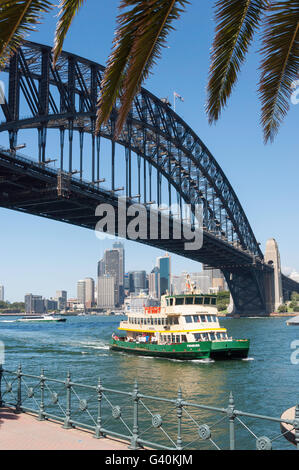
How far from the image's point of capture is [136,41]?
7.22 m

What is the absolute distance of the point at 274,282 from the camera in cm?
13475

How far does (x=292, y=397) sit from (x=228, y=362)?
14.6 meters

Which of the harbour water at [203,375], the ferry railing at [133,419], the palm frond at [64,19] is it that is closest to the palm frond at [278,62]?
the palm frond at [64,19]

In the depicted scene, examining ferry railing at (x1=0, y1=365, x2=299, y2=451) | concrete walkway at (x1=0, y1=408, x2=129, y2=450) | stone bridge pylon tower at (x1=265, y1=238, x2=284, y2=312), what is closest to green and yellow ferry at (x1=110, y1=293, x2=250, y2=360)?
ferry railing at (x1=0, y1=365, x2=299, y2=451)

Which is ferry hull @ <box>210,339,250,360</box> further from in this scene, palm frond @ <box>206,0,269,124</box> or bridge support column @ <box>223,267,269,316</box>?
bridge support column @ <box>223,267,269,316</box>

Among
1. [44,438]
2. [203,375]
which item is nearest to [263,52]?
[44,438]

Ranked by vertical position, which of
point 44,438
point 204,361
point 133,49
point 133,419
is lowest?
point 204,361

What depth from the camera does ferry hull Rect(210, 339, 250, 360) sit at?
39969 mm

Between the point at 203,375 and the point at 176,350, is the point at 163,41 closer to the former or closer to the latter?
the point at 203,375

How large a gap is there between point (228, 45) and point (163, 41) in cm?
125

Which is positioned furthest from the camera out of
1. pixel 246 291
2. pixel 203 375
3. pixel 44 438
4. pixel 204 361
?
pixel 246 291

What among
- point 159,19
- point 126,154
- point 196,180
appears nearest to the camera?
point 159,19

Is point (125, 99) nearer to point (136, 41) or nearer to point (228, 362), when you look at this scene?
point (136, 41)
